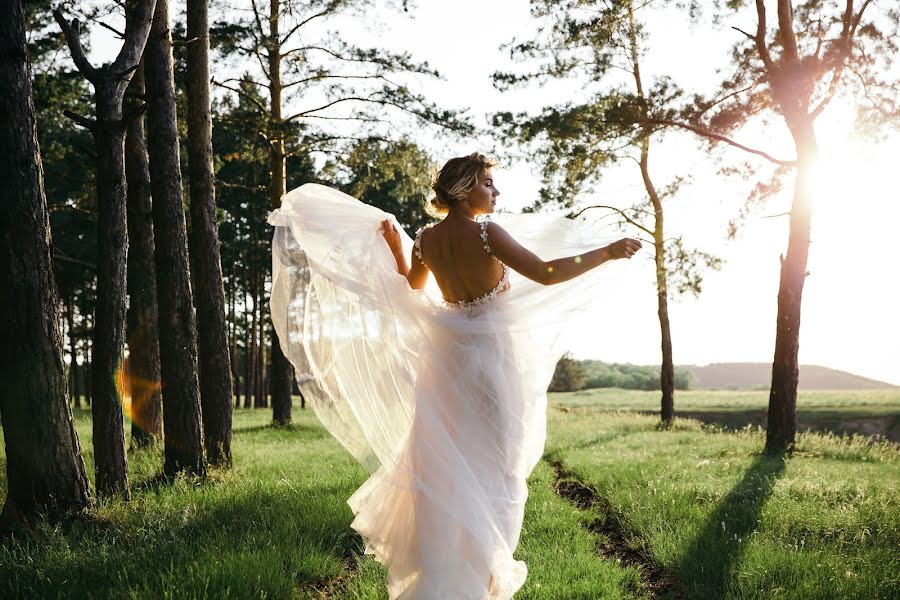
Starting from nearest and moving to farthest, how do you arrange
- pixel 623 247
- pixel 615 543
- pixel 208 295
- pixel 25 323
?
1. pixel 623 247
2. pixel 25 323
3. pixel 615 543
4. pixel 208 295

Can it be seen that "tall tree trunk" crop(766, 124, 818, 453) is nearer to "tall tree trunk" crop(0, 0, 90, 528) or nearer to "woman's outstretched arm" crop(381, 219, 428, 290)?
"woman's outstretched arm" crop(381, 219, 428, 290)

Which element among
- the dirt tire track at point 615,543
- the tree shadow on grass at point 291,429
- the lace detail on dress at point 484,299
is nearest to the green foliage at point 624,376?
the tree shadow on grass at point 291,429

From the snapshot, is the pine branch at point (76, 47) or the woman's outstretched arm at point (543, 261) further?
the pine branch at point (76, 47)

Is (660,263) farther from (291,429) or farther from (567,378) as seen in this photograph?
(567,378)

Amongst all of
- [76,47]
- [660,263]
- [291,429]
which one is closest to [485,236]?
[76,47]

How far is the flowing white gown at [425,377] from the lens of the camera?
411 centimetres

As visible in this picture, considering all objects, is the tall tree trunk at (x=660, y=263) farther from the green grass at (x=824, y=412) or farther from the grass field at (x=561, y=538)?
the grass field at (x=561, y=538)

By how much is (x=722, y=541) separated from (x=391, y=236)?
3.70m

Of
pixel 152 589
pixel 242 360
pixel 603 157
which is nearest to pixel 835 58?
pixel 603 157

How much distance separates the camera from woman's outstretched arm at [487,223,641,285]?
420 centimetres

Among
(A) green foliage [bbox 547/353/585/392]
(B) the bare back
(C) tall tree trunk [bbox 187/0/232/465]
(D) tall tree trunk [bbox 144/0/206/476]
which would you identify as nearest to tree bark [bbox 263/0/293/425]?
(C) tall tree trunk [bbox 187/0/232/465]

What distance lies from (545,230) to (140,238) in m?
8.84

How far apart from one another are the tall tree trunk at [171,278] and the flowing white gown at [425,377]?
326 centimetres

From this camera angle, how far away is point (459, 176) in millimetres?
4348
